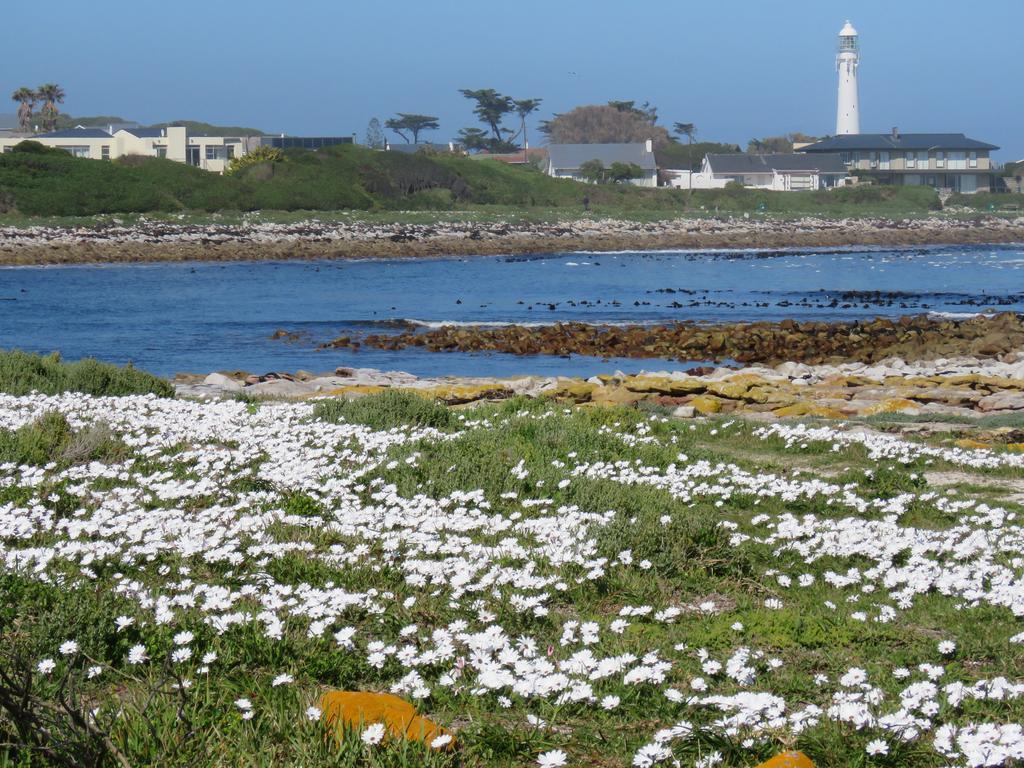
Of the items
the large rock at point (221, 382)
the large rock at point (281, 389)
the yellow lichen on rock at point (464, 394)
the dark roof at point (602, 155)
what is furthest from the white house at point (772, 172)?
the yellow lichen on rock at point (464, 394)

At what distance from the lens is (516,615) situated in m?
6.62

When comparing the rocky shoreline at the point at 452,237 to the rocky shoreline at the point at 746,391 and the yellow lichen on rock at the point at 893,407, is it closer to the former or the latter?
the rocky shoreline at the point at 746,391

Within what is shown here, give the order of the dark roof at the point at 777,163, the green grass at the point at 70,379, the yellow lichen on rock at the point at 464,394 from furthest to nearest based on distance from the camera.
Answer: the dark roof at the point at 777,163 < the yellow lichen on rock at the point at 464,394 < the green grass at the point at 70,379

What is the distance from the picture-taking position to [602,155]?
140m

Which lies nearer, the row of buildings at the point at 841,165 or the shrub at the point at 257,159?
the shrub at the point at 257,159

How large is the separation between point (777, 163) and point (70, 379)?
125366mm

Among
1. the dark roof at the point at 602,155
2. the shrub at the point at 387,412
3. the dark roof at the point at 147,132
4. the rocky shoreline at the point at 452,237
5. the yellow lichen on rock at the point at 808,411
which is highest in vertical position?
the dark roof at the point at 147,132

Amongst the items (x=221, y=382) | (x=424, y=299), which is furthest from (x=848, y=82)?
(x=221, y=382)

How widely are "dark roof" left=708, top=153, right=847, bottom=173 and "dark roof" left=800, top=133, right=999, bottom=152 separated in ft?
13.0

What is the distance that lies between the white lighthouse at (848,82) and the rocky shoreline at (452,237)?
45.7 m

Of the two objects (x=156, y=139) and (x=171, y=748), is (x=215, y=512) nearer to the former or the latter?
(x=171, y=748)

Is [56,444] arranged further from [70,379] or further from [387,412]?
[70,379]

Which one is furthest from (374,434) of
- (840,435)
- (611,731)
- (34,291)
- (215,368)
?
(34,291)

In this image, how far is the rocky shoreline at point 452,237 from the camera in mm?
70750
